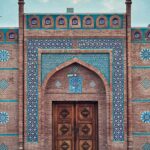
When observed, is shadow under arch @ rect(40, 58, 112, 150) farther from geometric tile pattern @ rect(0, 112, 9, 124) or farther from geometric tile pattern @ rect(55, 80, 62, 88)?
geometric tile pattern @ rect(0, 112, 9, 124)

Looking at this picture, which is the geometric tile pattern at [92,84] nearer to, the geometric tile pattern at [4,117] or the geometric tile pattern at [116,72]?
the geometric tile pattern at [116,72]

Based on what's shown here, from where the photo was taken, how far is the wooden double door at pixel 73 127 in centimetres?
1124

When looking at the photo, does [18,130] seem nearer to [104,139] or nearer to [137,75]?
[104,139]

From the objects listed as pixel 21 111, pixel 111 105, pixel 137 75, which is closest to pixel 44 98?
pixel 21 111

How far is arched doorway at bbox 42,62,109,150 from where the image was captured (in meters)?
11.1

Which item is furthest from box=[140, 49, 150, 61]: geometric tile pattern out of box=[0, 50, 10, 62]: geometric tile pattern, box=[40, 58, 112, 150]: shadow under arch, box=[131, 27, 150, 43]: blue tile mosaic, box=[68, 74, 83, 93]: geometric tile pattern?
box=[0, 50, 10, 62]: geometric tile pattern

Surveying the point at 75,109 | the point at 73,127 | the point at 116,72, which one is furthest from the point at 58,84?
the point at 116,72

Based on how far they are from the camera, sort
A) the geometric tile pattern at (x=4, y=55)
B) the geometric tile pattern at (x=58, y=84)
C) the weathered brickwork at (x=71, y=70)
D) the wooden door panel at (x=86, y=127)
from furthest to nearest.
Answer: the wooden door panel at (x=86, y=127), the geometric tile pattern at (x=58, y=84), the geometric tile pattern at (x=4, y=55), the weathered brickwork at (x=71, y=70)

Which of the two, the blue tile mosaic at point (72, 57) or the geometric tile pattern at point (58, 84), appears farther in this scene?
the geometric tile pattern at point (58, 84)

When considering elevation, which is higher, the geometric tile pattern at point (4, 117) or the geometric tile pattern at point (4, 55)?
the geometric tile pattern at point (4, 55)

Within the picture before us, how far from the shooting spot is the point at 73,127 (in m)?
11.2

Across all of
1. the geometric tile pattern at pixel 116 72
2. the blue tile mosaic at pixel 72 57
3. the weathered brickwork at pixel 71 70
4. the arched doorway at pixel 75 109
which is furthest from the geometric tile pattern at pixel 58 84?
the geometric tile pattern at pixel 116 72

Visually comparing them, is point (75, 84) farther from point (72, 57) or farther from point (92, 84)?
point (72, 57)

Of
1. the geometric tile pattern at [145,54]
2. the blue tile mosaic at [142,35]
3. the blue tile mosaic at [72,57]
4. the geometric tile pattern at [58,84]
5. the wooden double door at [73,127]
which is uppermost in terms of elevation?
the blue tile mosaic at [142,35]
